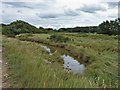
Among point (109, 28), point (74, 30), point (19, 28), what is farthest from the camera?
point (74, 30)

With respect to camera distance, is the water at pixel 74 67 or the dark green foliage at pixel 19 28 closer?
the water at pixel 74 67

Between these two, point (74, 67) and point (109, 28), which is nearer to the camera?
point (74, 67)

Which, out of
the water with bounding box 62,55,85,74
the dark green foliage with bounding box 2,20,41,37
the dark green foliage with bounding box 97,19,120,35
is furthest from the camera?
the dark green foliage with bounding box 2,20,41,37

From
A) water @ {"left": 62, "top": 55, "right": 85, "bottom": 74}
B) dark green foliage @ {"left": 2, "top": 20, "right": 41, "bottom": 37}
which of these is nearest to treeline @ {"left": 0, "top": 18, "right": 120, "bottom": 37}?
dark green foliage @ {"left": 2, "top": 20, "right": 41, "bottom": 37}

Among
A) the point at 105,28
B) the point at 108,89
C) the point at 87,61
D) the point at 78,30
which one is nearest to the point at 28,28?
the point at 78,30

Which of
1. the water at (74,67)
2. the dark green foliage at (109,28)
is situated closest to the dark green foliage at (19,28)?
the dark green foliage at (109,28)

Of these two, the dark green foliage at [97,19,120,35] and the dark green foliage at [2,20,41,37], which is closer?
the dark green foliage at [97,19,120,35]

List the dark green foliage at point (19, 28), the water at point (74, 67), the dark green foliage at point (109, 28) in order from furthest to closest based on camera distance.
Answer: the dark green foliage at point (19, 28) → the dark green foliage at point (109, 28) → the water at point (74, 67)

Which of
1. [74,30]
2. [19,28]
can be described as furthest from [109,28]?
[19,28]

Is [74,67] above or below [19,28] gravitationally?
below

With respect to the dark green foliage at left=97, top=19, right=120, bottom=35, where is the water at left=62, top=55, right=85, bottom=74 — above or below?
below

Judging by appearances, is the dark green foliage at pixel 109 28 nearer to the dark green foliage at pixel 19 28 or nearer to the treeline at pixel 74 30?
the treeline at pixel 74 30

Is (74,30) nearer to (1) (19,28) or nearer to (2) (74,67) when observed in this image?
(1) (19,28)

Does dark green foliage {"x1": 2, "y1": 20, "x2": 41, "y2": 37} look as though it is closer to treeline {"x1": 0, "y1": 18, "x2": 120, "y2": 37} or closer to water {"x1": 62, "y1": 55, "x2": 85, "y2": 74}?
treeline {"x1": 0, "y1": 18, "x2": 120, "y2": 37}
